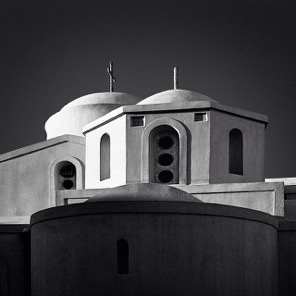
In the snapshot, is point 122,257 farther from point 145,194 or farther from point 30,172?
point 30,172

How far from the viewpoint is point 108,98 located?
29688 millimetres

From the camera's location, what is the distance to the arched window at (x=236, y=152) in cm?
2427

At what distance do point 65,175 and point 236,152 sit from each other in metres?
5.35

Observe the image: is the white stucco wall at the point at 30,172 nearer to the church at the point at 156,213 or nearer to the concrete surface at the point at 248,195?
the church at the point at 156,213

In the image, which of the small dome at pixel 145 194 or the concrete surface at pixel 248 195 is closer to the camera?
the small dome at pixel 145 194

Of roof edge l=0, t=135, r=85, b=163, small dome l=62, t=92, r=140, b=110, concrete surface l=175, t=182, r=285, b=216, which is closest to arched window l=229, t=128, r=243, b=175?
concrete surface l=175, t=182, r=285, b=216

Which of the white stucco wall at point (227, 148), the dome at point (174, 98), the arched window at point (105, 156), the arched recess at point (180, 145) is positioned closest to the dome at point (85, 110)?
the dome at point (174, 98)

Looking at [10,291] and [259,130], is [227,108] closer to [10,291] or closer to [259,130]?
[259,130]

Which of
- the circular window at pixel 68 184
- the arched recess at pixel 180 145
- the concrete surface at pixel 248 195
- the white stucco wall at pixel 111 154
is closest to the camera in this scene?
the concrete surface at pixel 248 195

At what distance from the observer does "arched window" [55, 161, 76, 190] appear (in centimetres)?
2691

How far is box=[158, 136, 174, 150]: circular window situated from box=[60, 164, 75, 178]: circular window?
12.9 ft

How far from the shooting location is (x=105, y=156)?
24.9m

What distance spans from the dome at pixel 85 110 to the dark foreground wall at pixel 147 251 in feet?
32.3

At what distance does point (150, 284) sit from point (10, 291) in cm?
362
